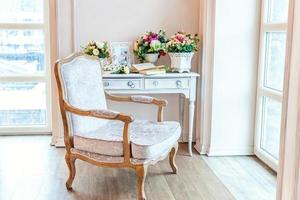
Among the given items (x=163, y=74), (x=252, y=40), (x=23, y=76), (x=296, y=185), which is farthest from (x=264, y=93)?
(x=23, y=76)

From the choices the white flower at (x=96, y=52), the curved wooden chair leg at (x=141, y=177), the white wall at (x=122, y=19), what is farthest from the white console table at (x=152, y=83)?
the curved wooden chair leg at (x=141, y=177)

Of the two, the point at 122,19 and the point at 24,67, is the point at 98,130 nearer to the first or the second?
the point at 122,19

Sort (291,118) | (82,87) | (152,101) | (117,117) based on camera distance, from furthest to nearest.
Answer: (152,101) < (82,87) < (117,117) < (291,118)

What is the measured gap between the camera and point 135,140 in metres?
2.97

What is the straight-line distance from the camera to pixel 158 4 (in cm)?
423

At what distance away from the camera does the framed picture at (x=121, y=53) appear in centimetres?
416

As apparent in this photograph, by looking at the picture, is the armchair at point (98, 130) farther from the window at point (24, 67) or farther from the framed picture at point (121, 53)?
the window at point (24, 67)

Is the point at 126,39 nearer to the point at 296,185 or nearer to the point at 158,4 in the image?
the point at 158,4

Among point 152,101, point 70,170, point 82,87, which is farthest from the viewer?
point 152,101

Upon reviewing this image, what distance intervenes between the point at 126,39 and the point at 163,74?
657 millimetres

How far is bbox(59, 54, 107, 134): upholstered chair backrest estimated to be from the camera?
3.14 metres

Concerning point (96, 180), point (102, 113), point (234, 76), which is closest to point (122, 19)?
point (234, 76)

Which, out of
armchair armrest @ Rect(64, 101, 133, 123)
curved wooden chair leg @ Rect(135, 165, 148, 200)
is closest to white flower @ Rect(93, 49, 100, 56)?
armchair armrest @ Rect(64, 101, 133, 123)

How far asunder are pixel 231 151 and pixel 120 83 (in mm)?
1303
